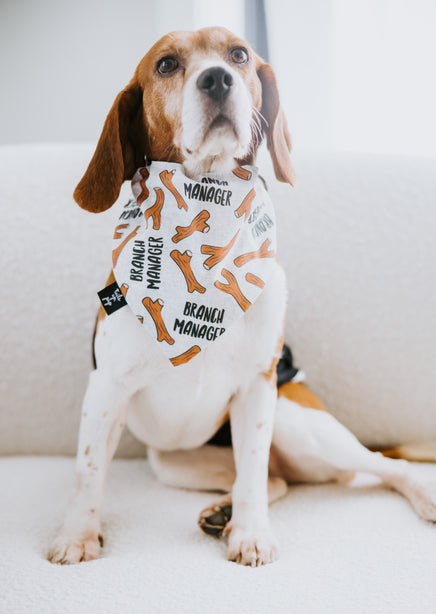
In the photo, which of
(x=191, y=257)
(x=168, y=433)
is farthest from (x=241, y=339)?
(x=168, y=433)

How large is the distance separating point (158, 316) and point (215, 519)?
A: 44 cm

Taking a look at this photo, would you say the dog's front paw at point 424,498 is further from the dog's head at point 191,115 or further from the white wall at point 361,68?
the white wall at point 361,68

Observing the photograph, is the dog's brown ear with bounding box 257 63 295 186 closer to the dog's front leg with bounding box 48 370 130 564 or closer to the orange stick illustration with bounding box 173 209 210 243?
the orange stick illustration with bounding box 173 209 210 243

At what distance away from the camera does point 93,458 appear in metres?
1.04

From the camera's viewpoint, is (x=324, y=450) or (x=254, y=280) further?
(x=324, y=450)

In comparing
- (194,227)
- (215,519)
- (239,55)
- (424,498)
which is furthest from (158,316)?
(424,498)

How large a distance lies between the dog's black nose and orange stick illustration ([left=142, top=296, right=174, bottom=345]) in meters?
0.39

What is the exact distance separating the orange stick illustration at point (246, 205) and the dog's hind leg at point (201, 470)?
25.6 inches

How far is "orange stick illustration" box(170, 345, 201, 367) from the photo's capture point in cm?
101

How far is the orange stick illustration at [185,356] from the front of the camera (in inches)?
39.8

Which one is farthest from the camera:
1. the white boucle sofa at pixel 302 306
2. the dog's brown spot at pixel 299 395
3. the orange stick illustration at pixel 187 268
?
the white boucle sofa at pixel 302 306

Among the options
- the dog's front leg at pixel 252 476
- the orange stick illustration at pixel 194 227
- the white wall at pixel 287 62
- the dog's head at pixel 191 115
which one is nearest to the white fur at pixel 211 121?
the dog's head at pixel 191 115

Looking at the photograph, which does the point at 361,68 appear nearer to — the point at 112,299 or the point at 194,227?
the point at 194,227

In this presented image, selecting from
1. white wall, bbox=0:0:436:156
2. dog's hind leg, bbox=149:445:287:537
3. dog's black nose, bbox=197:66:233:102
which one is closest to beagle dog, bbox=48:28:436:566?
dog's black nose, bbox=197:66:233:102
